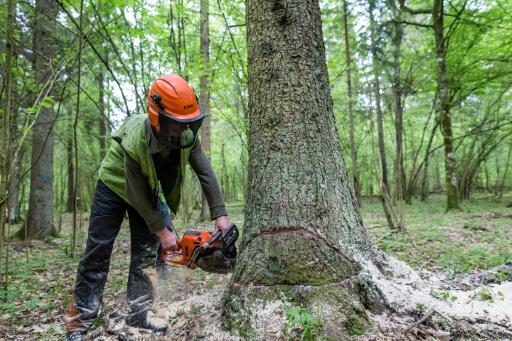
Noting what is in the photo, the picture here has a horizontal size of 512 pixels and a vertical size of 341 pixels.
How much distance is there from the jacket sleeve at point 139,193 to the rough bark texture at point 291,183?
25.8 inches

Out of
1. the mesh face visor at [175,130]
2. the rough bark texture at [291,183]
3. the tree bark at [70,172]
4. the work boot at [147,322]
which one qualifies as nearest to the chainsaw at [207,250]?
the rough bark texture at [291,183]

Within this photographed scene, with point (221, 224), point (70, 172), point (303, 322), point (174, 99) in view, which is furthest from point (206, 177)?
point (70, 172)

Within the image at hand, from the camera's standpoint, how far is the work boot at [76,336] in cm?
238

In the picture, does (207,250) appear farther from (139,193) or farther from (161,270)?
(161,270)

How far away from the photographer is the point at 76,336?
7.84 ft

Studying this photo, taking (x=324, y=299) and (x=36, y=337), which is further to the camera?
(x=36, y=337)

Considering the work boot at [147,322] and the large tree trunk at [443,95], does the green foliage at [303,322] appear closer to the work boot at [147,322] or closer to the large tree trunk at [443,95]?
the work boot at [147,322]

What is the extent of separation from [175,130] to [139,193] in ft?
1.67

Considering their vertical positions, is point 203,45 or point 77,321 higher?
point 203,45

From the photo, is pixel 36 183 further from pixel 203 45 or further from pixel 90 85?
pixel 90 85

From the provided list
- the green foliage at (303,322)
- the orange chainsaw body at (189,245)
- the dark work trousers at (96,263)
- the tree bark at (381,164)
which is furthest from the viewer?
the tree bark at (381,164)

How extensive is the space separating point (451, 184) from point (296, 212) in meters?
8.08

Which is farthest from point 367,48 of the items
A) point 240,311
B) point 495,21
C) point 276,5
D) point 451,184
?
point 240,311

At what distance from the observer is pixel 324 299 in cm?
181
